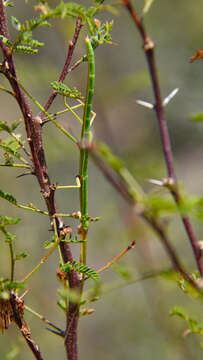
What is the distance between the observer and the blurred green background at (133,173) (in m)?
1.57

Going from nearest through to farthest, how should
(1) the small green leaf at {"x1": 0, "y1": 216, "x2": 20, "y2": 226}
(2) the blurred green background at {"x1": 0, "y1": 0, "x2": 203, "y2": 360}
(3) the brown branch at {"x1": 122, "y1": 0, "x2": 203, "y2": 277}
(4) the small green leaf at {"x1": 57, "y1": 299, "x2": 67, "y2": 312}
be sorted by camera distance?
(3) the brown branch at {"x1": 122, "y1": 0, "x2": 203, "y2": 277}
(1) the small green leaf at {"x1": 0, "y1": 216, "x2": 20, "y2": 226}
(4) the small green leaf at {"x1": 57, "y1": 299, "x2": 67, "y2": 312}
(2) the blurred green background at {"x1": 0, "y1": 0, "x2": 203, "y2": 360}

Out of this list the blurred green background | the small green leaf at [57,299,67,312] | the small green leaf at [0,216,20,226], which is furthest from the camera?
the blurred green background

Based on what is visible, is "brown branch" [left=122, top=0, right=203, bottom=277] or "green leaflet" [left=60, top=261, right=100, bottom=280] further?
"green leaflet" [left=60, top=261, right=100, bottom=280]

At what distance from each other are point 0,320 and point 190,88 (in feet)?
10.4

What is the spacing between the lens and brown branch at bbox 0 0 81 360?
24.3 inches

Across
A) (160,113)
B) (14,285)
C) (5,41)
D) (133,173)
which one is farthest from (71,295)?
(133,173)

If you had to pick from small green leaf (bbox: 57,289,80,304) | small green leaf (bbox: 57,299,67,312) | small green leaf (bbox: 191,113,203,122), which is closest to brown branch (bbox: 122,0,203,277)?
small green leaf (bbox: 191,113,203,122)

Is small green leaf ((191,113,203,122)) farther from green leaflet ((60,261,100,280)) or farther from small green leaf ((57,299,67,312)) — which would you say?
small green leaf ((57,299,67,312))

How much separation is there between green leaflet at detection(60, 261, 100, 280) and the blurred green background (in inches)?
15.4

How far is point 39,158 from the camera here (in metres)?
0.65

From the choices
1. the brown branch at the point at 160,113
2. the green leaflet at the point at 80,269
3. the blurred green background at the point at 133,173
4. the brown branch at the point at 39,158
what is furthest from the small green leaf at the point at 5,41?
the blurred green background at the point at 133,173

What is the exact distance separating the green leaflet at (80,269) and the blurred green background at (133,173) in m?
0.39

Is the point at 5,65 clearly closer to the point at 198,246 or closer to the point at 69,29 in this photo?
the point at 198,246

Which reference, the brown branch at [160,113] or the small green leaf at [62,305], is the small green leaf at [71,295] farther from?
the brown branch at [160,113]
